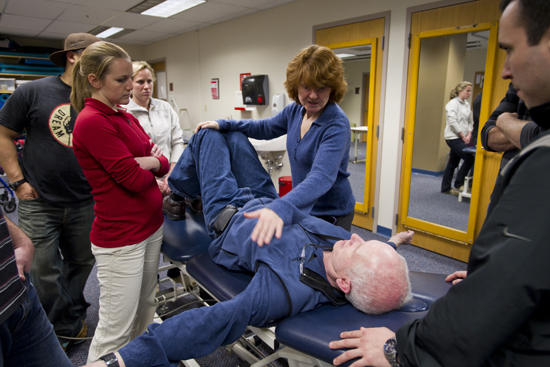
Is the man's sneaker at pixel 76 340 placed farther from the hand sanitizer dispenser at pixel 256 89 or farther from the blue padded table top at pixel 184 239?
the hand sanitizer dispenser at pixel 256 89

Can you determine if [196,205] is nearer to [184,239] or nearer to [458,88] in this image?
[184,239]

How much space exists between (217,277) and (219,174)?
50 centimetres

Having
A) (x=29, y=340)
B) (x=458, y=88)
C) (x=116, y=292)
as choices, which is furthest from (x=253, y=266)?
(x=458, y=88)

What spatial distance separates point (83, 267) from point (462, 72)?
3.12m

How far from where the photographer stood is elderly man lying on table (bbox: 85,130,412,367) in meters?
0.95

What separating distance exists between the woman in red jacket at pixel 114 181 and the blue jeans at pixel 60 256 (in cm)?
60

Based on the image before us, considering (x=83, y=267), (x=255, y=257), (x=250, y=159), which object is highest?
(x=250, y=159)

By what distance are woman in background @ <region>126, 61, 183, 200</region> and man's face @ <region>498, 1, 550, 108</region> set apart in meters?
1.81

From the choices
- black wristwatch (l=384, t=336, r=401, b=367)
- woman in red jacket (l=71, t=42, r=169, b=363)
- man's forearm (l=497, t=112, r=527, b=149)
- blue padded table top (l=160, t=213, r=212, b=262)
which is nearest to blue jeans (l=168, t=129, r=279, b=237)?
blue padded table top (l=160, t=213, r=212, b=262)

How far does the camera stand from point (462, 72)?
2.73m

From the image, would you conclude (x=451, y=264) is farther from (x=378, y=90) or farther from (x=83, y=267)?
(x=83, y=267)

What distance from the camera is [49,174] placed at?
5.67 ft

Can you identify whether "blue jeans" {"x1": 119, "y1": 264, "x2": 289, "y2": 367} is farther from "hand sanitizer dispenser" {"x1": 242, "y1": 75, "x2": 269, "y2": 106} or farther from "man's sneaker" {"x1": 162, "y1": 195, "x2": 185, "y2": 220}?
"hand sanitizer dispenser" {"x1": 242, "y1": 75, "x2": 269, "y2": 106}

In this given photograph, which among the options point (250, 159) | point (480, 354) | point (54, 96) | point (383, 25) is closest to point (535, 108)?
point (480, 354)
